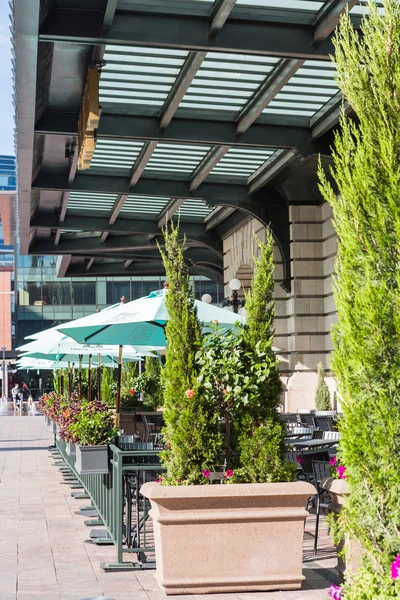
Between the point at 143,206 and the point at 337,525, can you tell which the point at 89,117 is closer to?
Result: the point at 337,525

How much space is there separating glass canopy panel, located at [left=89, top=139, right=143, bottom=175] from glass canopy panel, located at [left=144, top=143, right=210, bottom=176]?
52 centimetres

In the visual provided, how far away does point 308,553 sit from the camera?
28.3ft

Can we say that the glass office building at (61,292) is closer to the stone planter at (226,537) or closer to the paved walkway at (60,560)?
the paved walkway at (60,560)

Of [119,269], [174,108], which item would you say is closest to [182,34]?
[174,108]

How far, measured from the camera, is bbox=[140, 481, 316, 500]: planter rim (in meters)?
6.90

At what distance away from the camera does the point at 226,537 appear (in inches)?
274

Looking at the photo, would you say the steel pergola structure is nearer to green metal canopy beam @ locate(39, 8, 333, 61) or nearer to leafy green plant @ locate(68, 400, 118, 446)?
green metal canopy beam @ locate(39, 8, 333, 61)

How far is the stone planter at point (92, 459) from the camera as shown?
9.01m

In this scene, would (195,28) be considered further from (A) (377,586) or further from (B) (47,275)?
(B) (47,275)

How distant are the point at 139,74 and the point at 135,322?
6.32 meters

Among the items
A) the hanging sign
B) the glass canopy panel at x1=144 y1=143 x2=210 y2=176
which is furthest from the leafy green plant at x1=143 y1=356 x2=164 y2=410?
the hanging sign

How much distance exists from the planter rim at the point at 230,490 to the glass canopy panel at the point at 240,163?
14521 mm

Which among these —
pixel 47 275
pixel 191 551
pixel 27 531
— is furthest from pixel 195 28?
pixel 47 275

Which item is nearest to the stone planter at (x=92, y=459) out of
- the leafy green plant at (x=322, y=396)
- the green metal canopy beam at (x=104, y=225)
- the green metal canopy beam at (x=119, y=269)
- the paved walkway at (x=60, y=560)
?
the paved walkway at (x=60, y=560)
